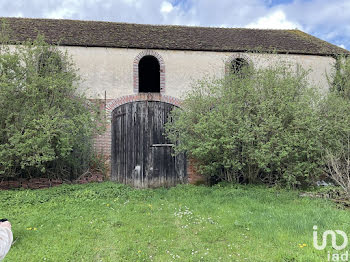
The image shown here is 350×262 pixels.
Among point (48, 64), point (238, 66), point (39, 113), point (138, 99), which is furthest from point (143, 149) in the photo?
point (238, 66)

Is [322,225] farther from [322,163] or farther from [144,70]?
[144,70]

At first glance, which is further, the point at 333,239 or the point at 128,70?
the point at 128,70

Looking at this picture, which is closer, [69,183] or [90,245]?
[90,245]

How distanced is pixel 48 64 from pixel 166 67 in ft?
12.7

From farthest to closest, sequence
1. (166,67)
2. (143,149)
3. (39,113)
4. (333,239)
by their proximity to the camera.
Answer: (166,67) → (143,149) → (39,113) → (333,239)

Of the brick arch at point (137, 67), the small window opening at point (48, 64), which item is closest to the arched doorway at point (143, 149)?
the brick arch at point (137, 67)

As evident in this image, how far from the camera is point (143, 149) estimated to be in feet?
28.3

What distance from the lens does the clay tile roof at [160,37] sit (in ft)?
29.0

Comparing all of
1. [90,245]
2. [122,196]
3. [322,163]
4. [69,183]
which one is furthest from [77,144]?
[322,163]

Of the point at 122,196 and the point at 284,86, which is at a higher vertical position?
the point at 284,86

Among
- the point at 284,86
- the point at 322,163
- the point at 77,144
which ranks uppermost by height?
the point at 284,86

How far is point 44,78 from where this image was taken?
715 cm

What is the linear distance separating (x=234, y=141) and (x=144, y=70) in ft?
21.2

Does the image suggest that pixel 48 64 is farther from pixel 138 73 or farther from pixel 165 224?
pixel 165 224
